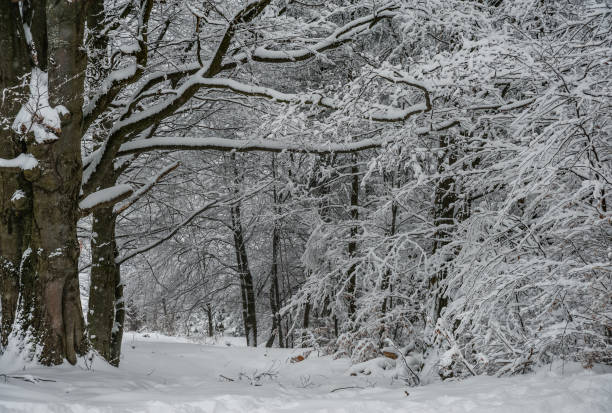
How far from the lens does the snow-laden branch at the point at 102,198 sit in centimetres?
383

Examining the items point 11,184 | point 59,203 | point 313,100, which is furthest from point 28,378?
point 313,100

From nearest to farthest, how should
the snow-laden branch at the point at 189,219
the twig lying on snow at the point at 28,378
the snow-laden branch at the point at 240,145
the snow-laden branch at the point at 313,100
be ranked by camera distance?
the twig lying on snow at the point at 28,378
the snow-laden branch at the point at 313,100
the snow-laden branch at the point at 240,145
the snow-laden branch at the point at 189,219

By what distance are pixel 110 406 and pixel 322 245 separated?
18.6ft

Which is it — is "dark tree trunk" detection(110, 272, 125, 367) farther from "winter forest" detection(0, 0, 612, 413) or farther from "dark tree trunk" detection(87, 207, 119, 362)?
"winter forest" detection(0, 0, 612, 413)

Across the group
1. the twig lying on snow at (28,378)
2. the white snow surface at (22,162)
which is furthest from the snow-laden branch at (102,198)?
the twig lying on snow at (28,378)

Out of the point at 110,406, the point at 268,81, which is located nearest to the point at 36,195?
the point at 110,406

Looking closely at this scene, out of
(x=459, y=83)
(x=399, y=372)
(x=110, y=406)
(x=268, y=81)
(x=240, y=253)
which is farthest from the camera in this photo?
(x=240, y=253)

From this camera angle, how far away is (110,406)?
2428 mm

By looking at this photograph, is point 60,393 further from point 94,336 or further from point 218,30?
point 218,30

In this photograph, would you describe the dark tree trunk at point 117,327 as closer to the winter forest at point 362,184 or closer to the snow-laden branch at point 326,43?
the winter forest at point 362,184

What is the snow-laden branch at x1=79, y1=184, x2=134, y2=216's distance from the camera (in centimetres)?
383

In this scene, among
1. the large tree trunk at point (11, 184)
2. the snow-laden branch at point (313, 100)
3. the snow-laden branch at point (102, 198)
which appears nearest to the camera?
the large tree trunk at point (11, 184)

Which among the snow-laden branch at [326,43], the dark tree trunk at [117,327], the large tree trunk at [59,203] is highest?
the snow-laden branch at [326,43]

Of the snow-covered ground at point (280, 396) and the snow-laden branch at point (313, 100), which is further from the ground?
the snow-laden branch at point (313, 100)
